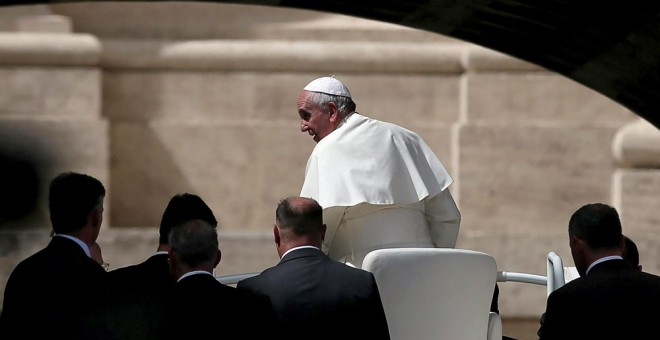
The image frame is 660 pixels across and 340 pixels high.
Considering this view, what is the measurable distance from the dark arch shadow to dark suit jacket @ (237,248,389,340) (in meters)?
3.06

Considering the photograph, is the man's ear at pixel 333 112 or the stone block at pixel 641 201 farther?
the stone block at pixel 641 201

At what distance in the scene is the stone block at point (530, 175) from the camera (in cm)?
1486

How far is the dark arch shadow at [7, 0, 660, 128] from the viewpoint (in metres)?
9.65

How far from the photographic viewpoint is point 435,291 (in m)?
7.45

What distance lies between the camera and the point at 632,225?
1450 cm

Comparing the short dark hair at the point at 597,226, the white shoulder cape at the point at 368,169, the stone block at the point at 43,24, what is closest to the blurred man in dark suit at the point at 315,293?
the short dark hair at the point at 597,226

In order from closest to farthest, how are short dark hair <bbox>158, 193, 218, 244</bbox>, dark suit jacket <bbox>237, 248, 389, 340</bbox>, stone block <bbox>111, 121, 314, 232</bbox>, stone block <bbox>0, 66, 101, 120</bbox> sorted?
dark suit jacket <bbox>237, 248, 389, 340</bbox> < short dark hair <bbox>158, 193, 218, 244</bbox> < stone block <bbox>0, 66, 101, 120</bbox> < stone block <bbox>111, 121, 314, 232</bbox>

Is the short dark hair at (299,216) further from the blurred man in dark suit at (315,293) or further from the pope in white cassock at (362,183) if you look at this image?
the pope in white cassock at (362,183)

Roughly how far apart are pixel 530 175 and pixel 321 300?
852 cm

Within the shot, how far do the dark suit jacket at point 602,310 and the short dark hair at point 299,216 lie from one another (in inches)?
33.8

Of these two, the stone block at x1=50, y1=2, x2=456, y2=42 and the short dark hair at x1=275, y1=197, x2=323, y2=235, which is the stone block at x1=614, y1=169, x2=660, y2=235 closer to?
the stone block at x1=50, y1=2, x2=456, y2=42

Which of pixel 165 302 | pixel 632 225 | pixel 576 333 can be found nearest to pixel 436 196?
pixel 576 333

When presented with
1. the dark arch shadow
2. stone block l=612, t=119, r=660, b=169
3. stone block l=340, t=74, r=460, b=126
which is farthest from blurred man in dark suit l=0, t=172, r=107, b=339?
stone block l=340, t=74, r=460, b=126

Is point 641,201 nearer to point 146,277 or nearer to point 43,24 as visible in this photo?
point 43,24
